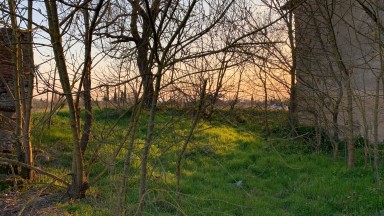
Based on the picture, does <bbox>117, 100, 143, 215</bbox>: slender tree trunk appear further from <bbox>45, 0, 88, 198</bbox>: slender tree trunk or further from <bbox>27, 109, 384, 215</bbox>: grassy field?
<bbox>45, 0, 88, 198</bbox>: slender tree trunk

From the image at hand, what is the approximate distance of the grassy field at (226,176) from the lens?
426cm

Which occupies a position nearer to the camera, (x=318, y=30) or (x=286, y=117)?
(x=318, y=30)

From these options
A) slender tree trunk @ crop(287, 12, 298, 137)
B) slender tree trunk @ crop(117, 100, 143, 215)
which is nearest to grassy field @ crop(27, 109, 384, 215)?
slender tree trunk @ crop(117, 100, 143, 215)

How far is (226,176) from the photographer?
25.3ft

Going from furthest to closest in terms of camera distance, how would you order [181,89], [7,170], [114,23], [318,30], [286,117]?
[286,117], [318,30], [7,170], [114,23], [181,89]

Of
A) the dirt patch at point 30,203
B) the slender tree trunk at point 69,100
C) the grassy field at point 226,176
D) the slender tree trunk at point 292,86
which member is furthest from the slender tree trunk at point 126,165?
the slender tree trunk at point 292,86

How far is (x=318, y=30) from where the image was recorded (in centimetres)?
880

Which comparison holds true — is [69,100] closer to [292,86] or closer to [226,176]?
[226,176]

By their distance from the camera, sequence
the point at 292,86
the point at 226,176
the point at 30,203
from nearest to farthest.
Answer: the point at 30,203, the point at 226,176, the point at 292,86

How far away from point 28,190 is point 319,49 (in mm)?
6388

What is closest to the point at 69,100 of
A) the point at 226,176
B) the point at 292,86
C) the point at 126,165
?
the point at 126,165

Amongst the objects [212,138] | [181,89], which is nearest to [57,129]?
[212,138]

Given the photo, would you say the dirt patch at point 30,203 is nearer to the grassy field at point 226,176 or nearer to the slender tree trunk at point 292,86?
the grassy field at point 226,176

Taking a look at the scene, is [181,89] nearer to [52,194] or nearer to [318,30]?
[52,194]
